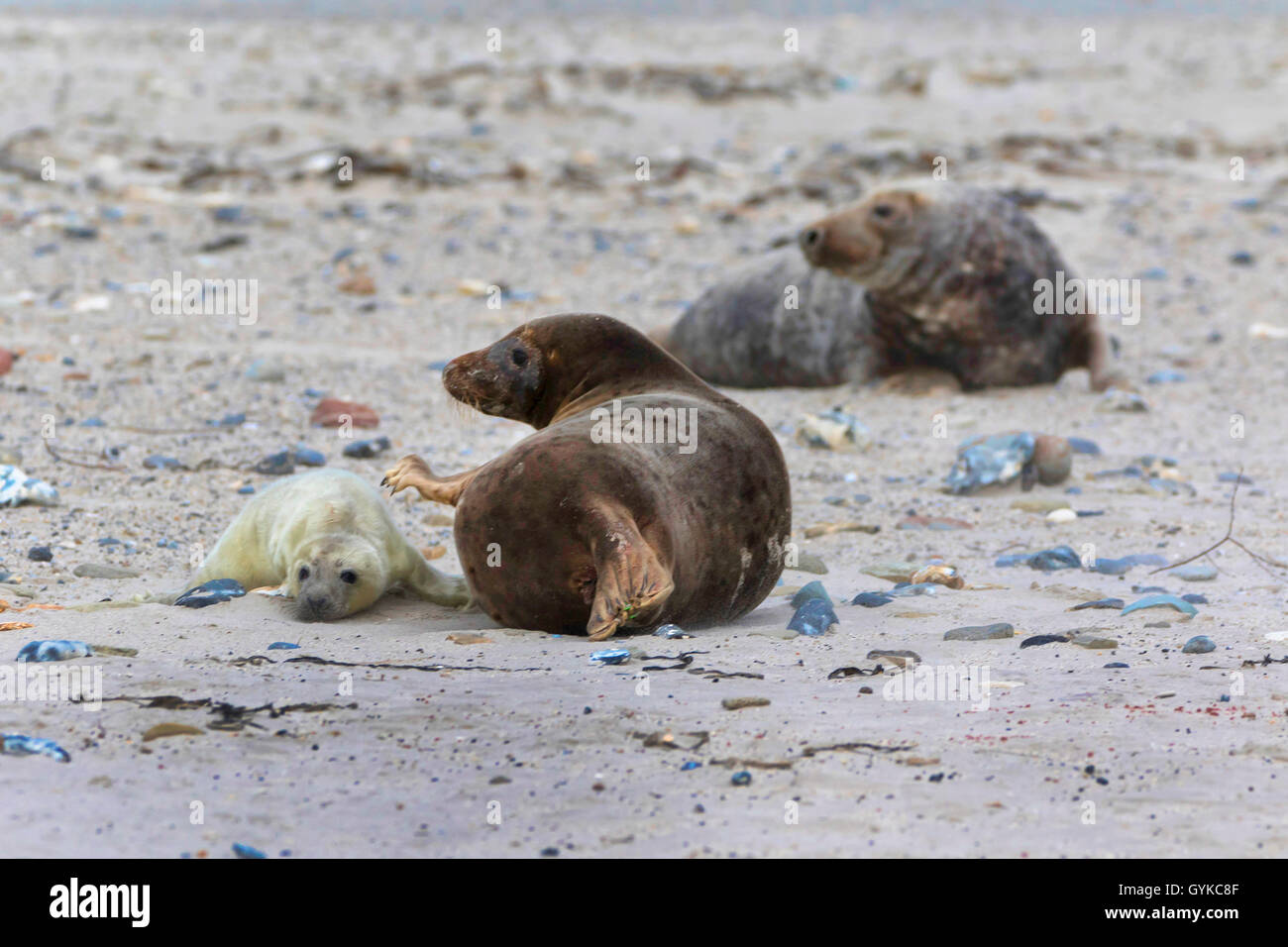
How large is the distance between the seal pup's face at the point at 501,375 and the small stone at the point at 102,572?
3.25 ft

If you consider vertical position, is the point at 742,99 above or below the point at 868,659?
above

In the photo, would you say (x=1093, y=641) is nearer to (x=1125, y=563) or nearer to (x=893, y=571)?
(x=893, y=571)

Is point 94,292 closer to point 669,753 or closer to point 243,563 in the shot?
point 243,563

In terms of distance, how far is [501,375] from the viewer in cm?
388

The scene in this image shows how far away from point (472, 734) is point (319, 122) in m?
11.1

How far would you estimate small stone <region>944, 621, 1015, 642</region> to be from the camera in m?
3.48

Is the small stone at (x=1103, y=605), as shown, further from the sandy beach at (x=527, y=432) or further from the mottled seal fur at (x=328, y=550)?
the mottled seal fur at (x=328, y=550)

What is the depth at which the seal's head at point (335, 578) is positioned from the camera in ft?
11.8

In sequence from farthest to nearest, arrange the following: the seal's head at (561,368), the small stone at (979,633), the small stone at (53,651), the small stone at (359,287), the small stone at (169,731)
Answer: the small stone at (359,287)
the seal's head at (561,368)
the small stone at (979,633)
the small stone at (53,651)
the small stone at (169,731)

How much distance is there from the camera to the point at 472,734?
8.70 feet

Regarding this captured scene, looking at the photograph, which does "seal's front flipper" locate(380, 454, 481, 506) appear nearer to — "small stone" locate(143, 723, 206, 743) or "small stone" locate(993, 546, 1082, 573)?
"small stone" locate(143, 723, 206, 743)

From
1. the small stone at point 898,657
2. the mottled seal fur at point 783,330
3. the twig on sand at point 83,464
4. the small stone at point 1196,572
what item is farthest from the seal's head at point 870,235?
the small stone at point 898,657

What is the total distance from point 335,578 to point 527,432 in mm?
2532
